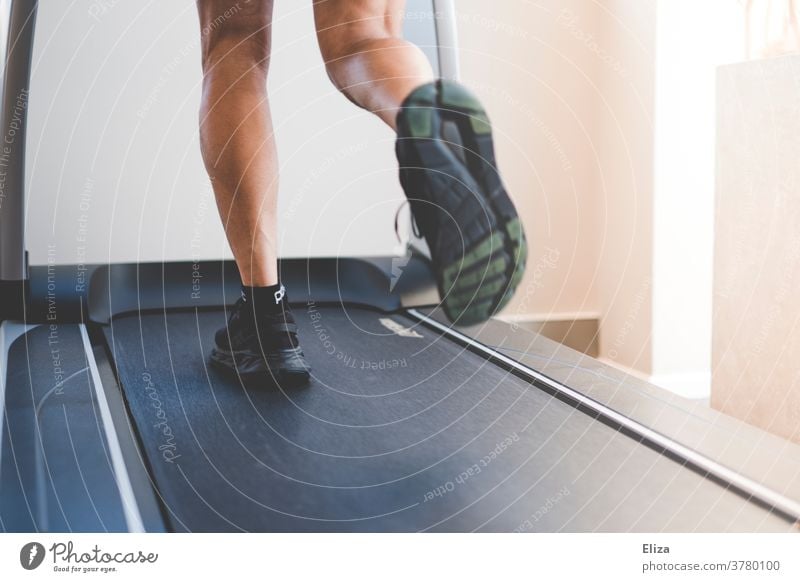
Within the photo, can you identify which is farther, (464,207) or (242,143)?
(242,143)

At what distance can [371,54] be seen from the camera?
103 centimetres

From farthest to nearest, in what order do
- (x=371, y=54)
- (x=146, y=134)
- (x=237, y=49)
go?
1. (x=146, y=134)
2. (x=237, y=49)
3. (x=371, y=54)

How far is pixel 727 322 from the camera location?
128 cm

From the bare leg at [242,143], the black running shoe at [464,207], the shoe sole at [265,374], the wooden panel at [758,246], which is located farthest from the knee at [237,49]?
the wooden panel at [758,246]

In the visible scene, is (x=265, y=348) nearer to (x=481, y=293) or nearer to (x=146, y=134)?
(x=481, y=293)

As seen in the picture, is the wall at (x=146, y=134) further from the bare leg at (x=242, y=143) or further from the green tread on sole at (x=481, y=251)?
the green tread on sole at (x=481, y=251)

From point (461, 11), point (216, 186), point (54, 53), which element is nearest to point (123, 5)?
point (54, 53)

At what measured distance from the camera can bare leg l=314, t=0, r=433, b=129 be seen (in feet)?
3.16

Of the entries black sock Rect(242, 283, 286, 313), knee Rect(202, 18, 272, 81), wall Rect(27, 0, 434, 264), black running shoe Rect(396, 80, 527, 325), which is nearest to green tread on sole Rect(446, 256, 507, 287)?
black running shoe Rect(396, 80, 527, 325)

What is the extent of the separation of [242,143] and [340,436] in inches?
16.5

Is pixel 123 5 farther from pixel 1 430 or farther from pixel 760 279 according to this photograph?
pixel 760 279

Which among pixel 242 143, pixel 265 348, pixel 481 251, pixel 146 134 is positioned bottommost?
pixel 265 348

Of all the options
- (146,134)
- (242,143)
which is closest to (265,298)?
(242,143)
